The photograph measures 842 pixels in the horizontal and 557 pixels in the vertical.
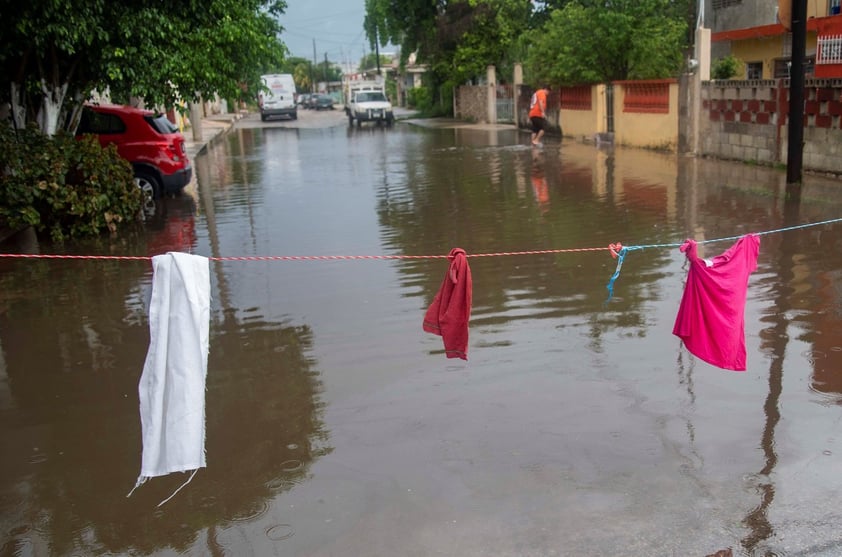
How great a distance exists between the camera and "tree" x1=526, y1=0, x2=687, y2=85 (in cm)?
2308

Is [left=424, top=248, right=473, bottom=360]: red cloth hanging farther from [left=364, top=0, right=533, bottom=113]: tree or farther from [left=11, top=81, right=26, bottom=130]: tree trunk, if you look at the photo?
[left=364, top=0, right=533, bottom=113]: tree

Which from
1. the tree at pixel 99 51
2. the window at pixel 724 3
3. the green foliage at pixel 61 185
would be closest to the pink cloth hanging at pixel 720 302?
the tree at pixel 99 51

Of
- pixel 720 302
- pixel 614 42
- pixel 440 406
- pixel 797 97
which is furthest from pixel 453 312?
pixel 614 42

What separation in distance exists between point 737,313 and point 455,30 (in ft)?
118

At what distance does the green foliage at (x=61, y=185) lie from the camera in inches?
419

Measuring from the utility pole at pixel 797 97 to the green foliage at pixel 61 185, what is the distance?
1015 cm

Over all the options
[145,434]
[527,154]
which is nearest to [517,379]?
[145,434]

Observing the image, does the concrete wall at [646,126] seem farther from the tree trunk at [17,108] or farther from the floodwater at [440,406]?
the tree trunk at [17,108]

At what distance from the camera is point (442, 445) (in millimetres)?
4988

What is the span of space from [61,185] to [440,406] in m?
7.68

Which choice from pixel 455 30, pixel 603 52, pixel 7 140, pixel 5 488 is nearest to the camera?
pixel 5 488

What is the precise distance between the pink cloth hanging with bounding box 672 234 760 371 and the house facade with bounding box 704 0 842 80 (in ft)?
53.6

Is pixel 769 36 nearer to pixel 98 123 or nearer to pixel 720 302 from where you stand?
pixel 98 123

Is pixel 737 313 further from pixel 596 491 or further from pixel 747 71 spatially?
pixel 747 71
